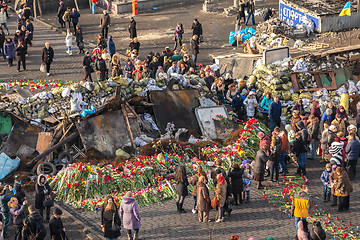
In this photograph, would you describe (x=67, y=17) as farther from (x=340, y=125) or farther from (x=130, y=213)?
(x=130, y=213)

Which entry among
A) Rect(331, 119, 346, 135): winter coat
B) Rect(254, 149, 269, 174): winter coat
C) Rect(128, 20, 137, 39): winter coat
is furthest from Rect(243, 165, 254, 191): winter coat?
Rect(128, 20, 137, 39): winter coat

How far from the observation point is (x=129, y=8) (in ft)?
128

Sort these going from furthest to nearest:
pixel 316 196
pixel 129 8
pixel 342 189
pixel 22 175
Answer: pixel 129 8
pixel 22 175
pixel 316 196
pixel 342 189

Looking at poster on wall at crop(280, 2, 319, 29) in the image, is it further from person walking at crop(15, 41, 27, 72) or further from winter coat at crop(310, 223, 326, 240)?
winter coat at crop(310, 223, 326, 240)

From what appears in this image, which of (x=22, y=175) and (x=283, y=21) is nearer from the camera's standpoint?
(x=22, y=175)

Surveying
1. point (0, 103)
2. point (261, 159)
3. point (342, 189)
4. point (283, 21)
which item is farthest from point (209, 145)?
point (283, 21)

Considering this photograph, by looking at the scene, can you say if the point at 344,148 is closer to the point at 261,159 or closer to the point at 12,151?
the point at 261,159

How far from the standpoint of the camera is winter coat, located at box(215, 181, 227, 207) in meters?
17.1

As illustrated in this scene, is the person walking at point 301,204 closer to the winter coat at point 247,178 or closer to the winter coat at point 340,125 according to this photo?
the winter coat at point 247,178

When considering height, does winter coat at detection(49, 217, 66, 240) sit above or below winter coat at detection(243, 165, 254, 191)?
below

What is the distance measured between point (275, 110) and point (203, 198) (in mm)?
6395

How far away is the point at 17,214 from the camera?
16469mm

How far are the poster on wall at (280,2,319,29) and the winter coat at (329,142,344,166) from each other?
46.0 feet

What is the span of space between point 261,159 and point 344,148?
7.96ft
